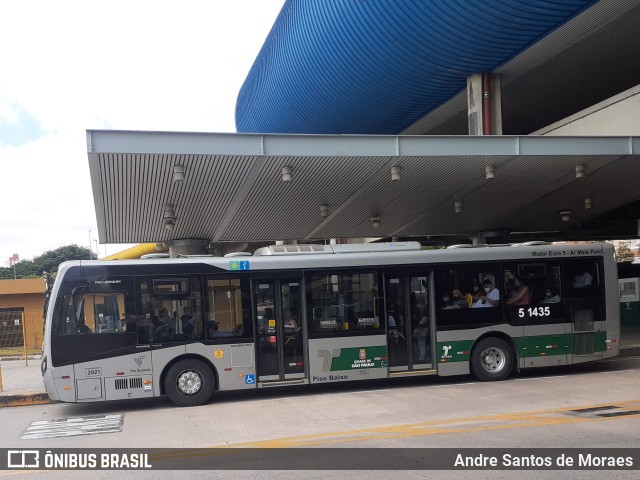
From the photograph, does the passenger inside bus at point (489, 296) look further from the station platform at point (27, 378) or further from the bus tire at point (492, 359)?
the station platform at point (27, 378)

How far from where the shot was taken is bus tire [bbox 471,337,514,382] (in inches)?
514

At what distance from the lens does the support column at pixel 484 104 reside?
2017 centimetres

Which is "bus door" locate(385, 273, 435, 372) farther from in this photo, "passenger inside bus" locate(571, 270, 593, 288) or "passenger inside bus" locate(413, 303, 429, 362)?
"passenger inside bus" locate(571, 270, 593, 288)

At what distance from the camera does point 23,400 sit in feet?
42.9

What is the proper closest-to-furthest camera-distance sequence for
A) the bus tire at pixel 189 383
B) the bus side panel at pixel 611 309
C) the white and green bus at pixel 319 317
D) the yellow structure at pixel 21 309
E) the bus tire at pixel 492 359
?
the white and green bus at pixel 319 317 < the bus tire at pixel 189 383 < the bus tire at pixel 492 359 < the bus side panel at pixel 611 309 < the yellow structure at pixel 21 309

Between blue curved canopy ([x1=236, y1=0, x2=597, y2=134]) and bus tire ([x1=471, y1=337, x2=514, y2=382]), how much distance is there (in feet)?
32.0

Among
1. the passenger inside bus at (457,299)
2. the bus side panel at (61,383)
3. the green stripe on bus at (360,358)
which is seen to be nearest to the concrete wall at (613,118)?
the passenger inside bus at (457,299)

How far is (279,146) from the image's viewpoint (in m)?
14.4

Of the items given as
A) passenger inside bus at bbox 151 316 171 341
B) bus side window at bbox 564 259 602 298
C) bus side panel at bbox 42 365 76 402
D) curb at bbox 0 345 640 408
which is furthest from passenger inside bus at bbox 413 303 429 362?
curb at bbox 0 345 640 408

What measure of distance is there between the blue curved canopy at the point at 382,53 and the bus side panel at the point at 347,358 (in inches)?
421

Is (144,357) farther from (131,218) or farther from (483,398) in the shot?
(131,218)

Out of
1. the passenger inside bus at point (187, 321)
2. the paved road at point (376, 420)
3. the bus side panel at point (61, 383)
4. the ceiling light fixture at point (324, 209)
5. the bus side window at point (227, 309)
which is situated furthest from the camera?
the ceiling light fixture at point (324, 209)

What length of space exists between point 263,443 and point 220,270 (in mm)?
4692

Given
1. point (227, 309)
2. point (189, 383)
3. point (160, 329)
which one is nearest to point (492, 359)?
point (227, 309)
